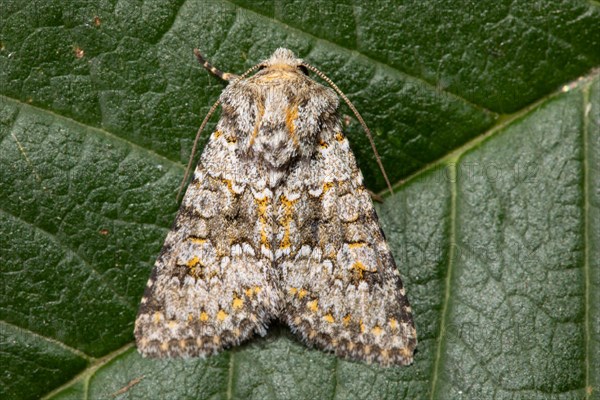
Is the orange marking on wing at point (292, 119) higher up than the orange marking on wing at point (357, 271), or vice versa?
the orange marking on wing at point (292, 119)

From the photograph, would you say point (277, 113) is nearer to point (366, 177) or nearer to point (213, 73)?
point (213, 73)

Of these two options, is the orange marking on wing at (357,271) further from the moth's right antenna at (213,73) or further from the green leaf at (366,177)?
the moth's right antenna at (213,73)

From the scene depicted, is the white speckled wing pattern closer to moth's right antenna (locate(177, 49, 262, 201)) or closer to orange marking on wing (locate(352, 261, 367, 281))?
orange marking on wing (locate(352, 261, 367, 281))

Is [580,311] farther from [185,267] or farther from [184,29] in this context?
[184,29]

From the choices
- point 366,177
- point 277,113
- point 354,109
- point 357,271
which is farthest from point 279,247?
point 354,109

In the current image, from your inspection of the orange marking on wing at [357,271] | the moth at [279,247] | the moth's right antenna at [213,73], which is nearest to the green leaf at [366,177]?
the moth's right antenna at [213,73]
